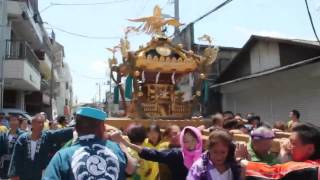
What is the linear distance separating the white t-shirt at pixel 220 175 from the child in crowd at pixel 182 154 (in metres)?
0.74

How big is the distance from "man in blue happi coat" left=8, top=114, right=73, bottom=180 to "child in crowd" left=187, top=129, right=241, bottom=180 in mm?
2626

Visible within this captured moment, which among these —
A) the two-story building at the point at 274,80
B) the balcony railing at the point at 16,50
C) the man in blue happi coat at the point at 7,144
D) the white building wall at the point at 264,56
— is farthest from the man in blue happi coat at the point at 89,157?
the balcony railing at the point at 16,50

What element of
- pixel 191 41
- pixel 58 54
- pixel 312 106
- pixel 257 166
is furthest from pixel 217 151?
pixel 58 54

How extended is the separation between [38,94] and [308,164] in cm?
3027

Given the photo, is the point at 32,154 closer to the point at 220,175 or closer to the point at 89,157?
the point at 89,157

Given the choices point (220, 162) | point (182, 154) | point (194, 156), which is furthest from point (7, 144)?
point (220, 162)

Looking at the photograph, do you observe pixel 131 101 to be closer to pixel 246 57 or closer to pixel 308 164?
pixel 246 57

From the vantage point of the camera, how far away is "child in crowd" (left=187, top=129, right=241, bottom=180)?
3.18m

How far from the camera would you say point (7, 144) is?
770 cm

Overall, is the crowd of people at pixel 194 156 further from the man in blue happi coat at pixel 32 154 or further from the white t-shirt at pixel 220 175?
the man in blue happi coat at pixel 32 154

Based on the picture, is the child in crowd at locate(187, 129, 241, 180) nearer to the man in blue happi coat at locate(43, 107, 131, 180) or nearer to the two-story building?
the man in blue happi coat at locate(43, 107, 131, 180)

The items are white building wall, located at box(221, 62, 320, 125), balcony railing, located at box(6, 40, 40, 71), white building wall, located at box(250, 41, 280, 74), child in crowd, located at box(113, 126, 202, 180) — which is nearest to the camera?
child in crowd, located at box(113, 126, 202, 180)

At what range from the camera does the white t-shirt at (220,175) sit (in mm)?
3178

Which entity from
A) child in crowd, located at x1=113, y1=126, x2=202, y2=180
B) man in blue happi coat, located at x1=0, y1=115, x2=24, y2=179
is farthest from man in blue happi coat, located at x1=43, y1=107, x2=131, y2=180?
man in blue happi coat, located at x1=0, y1=115, x2=24, y2=179
